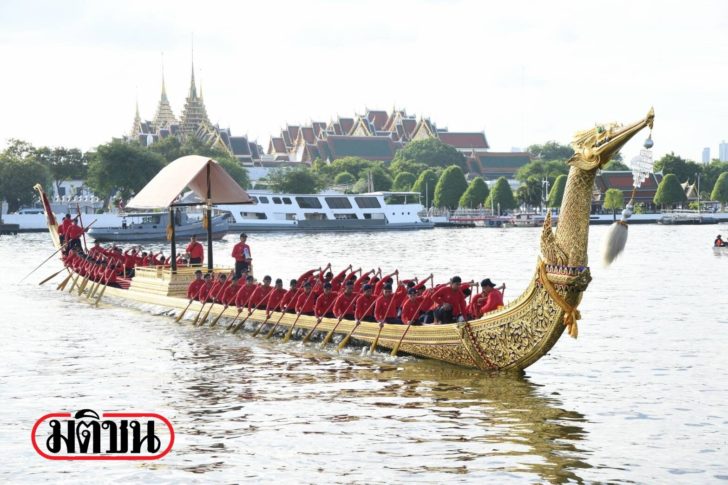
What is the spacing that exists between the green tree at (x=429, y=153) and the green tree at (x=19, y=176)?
190 ft

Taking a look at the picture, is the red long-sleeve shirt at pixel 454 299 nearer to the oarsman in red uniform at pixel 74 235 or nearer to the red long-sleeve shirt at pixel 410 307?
the red long-sleeve shirt at pixel 410 307

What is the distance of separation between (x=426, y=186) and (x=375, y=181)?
584 centimetres

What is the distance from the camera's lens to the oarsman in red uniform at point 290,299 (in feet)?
69.8

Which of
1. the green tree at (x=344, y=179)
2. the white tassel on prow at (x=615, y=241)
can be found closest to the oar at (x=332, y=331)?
the white tassel on prow at (x=615, y=241)

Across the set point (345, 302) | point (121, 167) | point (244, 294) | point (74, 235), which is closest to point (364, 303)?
point (345, 302)

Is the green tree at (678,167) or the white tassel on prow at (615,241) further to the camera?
the green tree at (678,167)

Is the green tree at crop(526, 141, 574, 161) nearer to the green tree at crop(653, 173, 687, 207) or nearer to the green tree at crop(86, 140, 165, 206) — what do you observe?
the green tree at crop(653, 173, 687, 207)

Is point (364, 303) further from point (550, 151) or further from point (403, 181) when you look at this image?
point (550, 151)

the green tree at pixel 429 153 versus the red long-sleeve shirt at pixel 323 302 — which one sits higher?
the green tree at pixel 429 153

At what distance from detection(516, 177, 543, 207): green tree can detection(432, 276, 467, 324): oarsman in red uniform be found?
94636 mm

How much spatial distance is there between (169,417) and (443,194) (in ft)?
310

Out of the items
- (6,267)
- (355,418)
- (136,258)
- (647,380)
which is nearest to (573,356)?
(647,380)

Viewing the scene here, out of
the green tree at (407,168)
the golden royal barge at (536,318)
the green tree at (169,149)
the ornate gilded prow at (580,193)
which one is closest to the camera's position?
the ornate gilded prow at (580,193)

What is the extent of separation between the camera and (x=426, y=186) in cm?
11275
